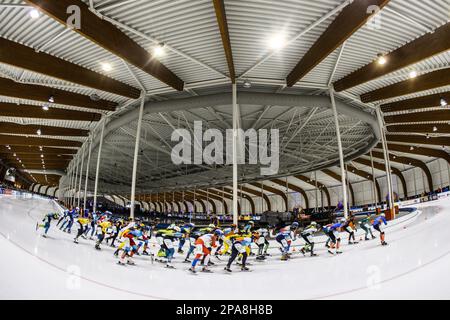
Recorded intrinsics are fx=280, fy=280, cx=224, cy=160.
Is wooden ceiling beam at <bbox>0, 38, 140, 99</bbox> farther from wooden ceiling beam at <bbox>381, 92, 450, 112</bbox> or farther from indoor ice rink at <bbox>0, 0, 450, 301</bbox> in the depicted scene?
wooden ceiling beam at <bbox>381, 92, 450, 112</bbox>

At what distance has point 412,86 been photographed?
50.5 ft

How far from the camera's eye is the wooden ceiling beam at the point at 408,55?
1117cm

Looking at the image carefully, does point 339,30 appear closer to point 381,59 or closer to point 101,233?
point 381,59

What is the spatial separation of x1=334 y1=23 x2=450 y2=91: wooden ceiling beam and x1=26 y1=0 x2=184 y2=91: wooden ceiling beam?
10.4 meters

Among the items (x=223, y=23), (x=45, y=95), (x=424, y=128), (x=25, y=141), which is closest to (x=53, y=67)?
(x=45, y=95)

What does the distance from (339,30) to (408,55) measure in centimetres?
425

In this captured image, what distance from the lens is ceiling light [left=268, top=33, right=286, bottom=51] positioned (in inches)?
468

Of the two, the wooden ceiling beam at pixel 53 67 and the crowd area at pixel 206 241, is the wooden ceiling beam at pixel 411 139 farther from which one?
the wooden ceiling beam at pixel 53 67

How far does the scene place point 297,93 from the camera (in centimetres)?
1802

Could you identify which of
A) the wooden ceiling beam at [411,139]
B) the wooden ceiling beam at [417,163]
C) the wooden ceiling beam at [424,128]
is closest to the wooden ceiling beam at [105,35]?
the wooden ceiling beam at [424,128]

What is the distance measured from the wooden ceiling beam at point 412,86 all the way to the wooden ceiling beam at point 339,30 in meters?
6.45

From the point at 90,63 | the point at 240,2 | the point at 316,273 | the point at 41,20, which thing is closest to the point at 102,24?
the point at 41,20

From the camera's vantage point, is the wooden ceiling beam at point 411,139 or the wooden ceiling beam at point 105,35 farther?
the wooden ceiling beam at point 411,139

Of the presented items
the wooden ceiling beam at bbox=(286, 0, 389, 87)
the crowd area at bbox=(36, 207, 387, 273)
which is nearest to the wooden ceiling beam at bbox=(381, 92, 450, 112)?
the crowd area at bbox=(36, 207, 387, 273)
